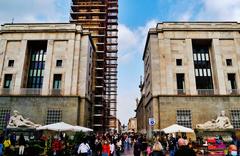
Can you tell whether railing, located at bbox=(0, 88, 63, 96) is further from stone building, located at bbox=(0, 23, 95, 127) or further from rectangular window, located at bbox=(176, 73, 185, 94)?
rectangular window, located at bbox=(176, 73, 185, 94)

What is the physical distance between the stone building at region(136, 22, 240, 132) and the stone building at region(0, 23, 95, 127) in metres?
10.3

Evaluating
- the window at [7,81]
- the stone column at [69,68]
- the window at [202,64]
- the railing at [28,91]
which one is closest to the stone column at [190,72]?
the window at [202,64]

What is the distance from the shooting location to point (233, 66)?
3133cm

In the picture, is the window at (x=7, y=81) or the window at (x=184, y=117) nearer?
the window at (x=184, y=117)

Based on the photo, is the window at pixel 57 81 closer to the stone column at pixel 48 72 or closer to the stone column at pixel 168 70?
the stone column at pixel 48 72

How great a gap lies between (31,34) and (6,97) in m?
9.78

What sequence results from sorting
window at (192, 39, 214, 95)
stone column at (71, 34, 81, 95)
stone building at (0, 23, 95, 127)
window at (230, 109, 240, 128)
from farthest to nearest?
window at (192, 39, 214, 95)
stone column at (71, 34, 81, 95)
stone building at (0, 23, 95, 127)
window at (230, 109, 240, 128)

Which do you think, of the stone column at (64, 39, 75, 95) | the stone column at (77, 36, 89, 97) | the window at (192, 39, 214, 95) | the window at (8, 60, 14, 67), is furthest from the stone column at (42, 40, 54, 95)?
the window at (192, 39, 214, 95)

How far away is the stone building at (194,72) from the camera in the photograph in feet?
95.0

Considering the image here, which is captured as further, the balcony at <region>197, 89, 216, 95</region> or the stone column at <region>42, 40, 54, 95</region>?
the stone column at <region>42, 40, 54, 95</region>

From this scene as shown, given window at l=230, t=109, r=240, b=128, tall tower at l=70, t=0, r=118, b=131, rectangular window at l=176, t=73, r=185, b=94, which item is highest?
tall tower at l=70, t=0, r=118, b=131

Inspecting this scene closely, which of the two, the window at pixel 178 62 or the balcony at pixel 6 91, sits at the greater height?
the window at pixel 178 62

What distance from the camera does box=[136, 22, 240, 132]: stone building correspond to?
28953mm

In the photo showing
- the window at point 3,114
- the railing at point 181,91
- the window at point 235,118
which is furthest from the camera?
the railing at point 181,91
